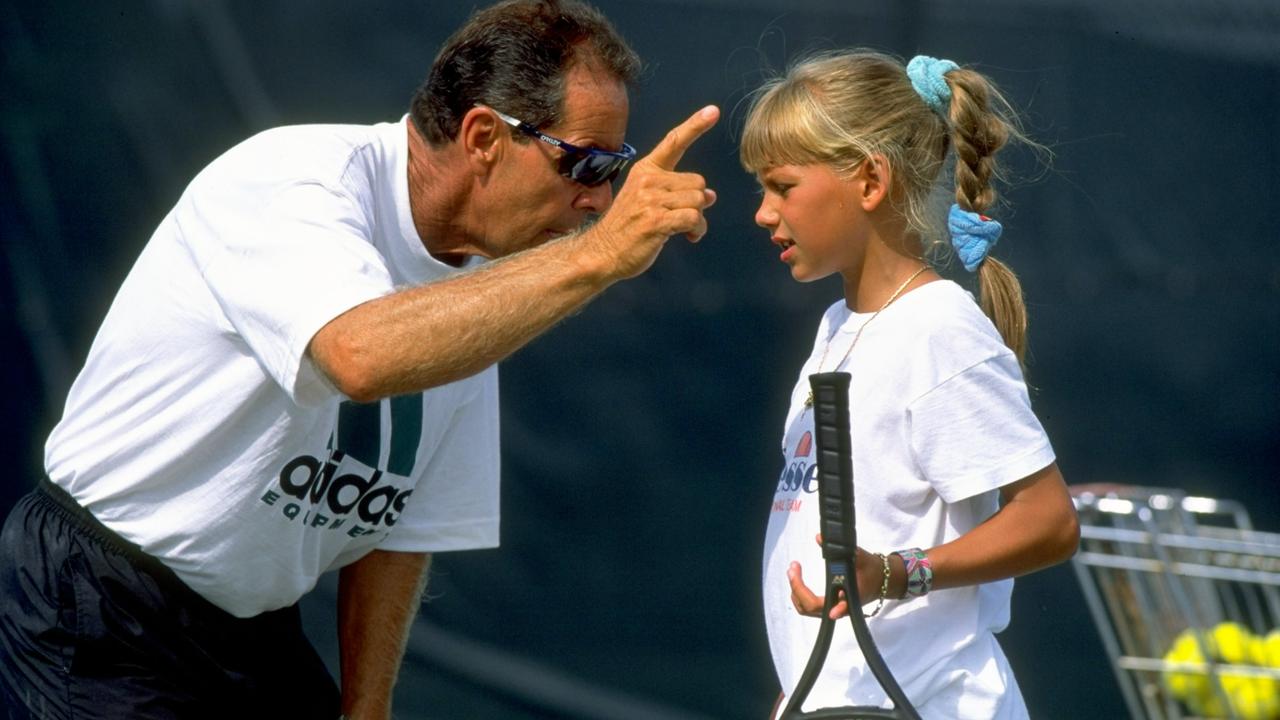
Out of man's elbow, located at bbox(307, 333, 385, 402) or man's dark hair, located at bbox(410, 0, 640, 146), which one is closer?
man's elbow, located at bbox(307, 333, 385, 402)

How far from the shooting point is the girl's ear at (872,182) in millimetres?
2025

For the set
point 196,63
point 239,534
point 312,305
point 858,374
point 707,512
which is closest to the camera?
point 312,305

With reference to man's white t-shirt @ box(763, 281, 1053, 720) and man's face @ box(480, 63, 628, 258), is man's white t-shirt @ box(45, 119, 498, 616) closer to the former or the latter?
man's face @ box(480, 63, 628, 258)

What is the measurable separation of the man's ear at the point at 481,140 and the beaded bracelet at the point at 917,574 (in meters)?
0.82

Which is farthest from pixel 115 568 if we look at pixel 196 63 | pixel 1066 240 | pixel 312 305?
pixel 1066 240

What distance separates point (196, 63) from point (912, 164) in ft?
5.36

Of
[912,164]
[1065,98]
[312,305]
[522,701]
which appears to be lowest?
[522,701]

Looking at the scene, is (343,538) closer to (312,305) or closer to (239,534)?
(239,534)

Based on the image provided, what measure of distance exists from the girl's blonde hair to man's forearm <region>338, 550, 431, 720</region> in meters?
0.85

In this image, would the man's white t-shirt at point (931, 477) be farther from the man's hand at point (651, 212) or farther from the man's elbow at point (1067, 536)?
the man's hand at point (651, 212)

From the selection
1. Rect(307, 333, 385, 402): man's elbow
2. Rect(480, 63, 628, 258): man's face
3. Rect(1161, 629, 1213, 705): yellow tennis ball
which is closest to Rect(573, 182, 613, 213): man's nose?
Rect(480, 63, 628, 258): man's face

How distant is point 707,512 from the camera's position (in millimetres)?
3338

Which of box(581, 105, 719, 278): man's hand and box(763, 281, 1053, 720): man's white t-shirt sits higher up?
box(581, 105, 719, 278): man's hand

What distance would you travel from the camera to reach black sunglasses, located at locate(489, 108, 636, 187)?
7.18ft
